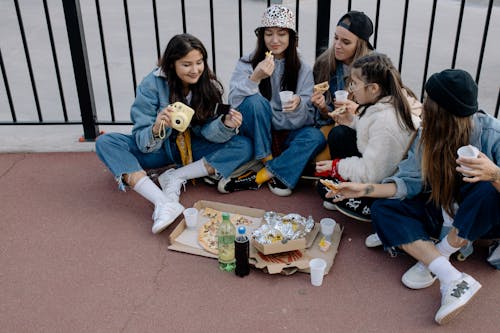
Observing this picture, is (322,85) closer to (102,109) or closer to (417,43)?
(102,109)

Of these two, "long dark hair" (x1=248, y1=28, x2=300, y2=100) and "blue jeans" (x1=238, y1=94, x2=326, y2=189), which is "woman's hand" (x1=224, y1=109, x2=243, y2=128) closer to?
"blue jeans" (x1=238, y1=94, x2=326, y2=189)

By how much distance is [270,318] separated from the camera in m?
2.50

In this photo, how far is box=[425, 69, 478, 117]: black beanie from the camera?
2.37 meters

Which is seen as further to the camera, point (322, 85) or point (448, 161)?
point (322, 85)

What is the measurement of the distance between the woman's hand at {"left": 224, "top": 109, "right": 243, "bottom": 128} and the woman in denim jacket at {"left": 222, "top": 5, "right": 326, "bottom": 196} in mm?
135

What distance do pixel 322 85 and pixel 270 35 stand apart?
0.51 metres

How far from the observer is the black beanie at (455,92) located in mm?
2365

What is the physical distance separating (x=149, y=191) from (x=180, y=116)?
56 cm

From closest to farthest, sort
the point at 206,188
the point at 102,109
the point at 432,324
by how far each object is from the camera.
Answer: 1. the point at 432,324
2. the point at 206,188
3. the point at 102,109

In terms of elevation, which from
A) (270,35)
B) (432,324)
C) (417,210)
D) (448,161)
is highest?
(270,35)

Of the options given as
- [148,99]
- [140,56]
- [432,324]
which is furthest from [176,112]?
[140,56]

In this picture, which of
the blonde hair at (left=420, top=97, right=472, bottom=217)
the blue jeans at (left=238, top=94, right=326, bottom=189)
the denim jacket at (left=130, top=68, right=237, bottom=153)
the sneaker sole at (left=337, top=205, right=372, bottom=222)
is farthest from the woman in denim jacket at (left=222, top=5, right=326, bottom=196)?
the blonde hair at (left=420, top=97, right=472, bottom=217)

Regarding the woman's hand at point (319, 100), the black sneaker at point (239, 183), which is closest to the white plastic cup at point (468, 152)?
the woman's hand at point (319, 100)

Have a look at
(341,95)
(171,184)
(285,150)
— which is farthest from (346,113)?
(171,184)
